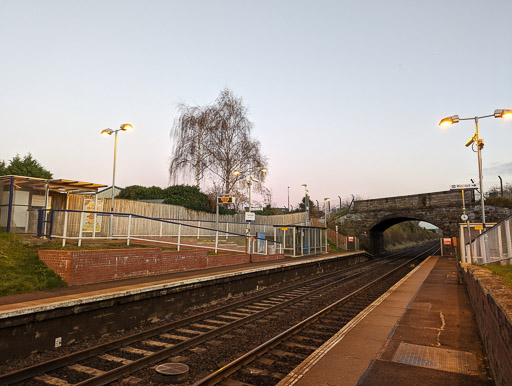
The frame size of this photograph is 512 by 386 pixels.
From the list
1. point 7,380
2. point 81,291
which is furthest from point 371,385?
point 81,291

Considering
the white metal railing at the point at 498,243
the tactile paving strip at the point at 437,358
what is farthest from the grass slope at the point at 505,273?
the tactile paving strip at the point at 437,358

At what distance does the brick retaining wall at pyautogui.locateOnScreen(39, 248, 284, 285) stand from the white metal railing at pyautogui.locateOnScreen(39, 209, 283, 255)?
3.42 feet

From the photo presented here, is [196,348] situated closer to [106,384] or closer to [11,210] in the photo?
[106,384]

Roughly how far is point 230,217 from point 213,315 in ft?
65.6

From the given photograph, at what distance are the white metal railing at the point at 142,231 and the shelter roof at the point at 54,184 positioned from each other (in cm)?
122

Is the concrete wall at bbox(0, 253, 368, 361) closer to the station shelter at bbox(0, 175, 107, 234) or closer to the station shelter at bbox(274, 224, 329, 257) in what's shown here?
the station shelter at bbox(0, 175, 107, 234)

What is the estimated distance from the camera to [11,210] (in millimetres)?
11773

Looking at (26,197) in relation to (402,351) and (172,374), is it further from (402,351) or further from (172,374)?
(402,351)

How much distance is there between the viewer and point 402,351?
5375 millimetres

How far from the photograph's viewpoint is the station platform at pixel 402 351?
4.36 meters

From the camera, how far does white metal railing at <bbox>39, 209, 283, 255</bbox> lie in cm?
1181

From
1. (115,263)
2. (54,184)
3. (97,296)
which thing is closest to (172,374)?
(97,296)

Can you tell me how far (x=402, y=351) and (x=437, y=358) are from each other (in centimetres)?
52

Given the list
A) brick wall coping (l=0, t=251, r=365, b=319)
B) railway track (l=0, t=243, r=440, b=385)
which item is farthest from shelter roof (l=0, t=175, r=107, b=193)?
railway track (l=0, t=243, r=440, b=385)
